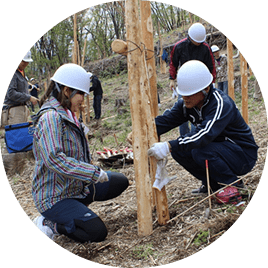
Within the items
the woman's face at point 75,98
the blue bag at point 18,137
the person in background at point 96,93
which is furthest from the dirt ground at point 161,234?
the person in background at point 96,93

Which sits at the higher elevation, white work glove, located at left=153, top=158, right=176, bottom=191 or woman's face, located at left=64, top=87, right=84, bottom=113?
woman's face, located at left=64, top=87, right=84, bottom=113

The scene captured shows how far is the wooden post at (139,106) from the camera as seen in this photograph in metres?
2.39

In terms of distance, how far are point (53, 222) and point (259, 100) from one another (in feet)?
13.6

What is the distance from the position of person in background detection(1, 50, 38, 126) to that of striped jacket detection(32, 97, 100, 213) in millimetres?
1438

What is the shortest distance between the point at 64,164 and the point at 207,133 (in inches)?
49.9

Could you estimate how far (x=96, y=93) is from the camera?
445 centimetres

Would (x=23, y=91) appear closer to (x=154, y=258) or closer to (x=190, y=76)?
(x=190, y=76)

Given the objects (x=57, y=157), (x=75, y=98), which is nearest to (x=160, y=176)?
(x=57, y=157)

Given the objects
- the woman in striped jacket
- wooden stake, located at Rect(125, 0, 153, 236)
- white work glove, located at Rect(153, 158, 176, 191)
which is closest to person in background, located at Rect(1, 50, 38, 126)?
the woman in striped jacket

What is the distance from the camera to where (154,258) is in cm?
244

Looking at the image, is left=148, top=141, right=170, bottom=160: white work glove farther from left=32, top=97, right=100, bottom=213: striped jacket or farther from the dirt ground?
the dirt ground

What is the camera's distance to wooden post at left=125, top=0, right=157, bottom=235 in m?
2.39

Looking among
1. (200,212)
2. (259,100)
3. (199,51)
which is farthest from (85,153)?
(259,100)

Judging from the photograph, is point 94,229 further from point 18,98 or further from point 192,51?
point 192,51
